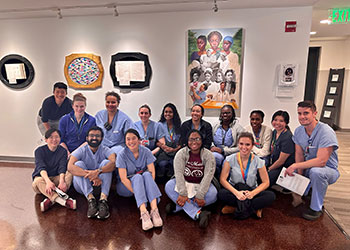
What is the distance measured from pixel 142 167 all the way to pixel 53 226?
1001 millimetres

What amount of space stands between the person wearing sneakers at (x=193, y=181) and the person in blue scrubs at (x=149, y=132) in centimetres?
84

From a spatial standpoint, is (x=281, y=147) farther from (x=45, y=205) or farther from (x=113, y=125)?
(x=45, y=205)

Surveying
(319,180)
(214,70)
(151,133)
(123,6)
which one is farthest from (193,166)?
(123,6)

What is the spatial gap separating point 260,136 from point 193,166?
1.06 meters

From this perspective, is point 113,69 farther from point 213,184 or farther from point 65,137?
point 213,184

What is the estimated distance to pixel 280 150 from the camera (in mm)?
2719

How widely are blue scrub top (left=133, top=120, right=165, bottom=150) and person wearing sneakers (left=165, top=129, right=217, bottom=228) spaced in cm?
86

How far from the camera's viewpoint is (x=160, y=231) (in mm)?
2092

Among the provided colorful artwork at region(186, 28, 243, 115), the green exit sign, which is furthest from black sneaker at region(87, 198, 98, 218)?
the green exit sign

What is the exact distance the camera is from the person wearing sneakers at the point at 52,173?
2441 mm

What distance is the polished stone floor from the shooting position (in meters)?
1.93

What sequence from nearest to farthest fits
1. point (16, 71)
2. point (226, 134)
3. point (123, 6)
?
point (226, 134)
point (123, 6)
point (16, 71)

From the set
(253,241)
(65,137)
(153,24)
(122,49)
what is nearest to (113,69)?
(122,49)

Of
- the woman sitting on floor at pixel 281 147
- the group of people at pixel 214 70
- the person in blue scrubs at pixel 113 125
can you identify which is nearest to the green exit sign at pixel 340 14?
the group of people at pixel 214 70
